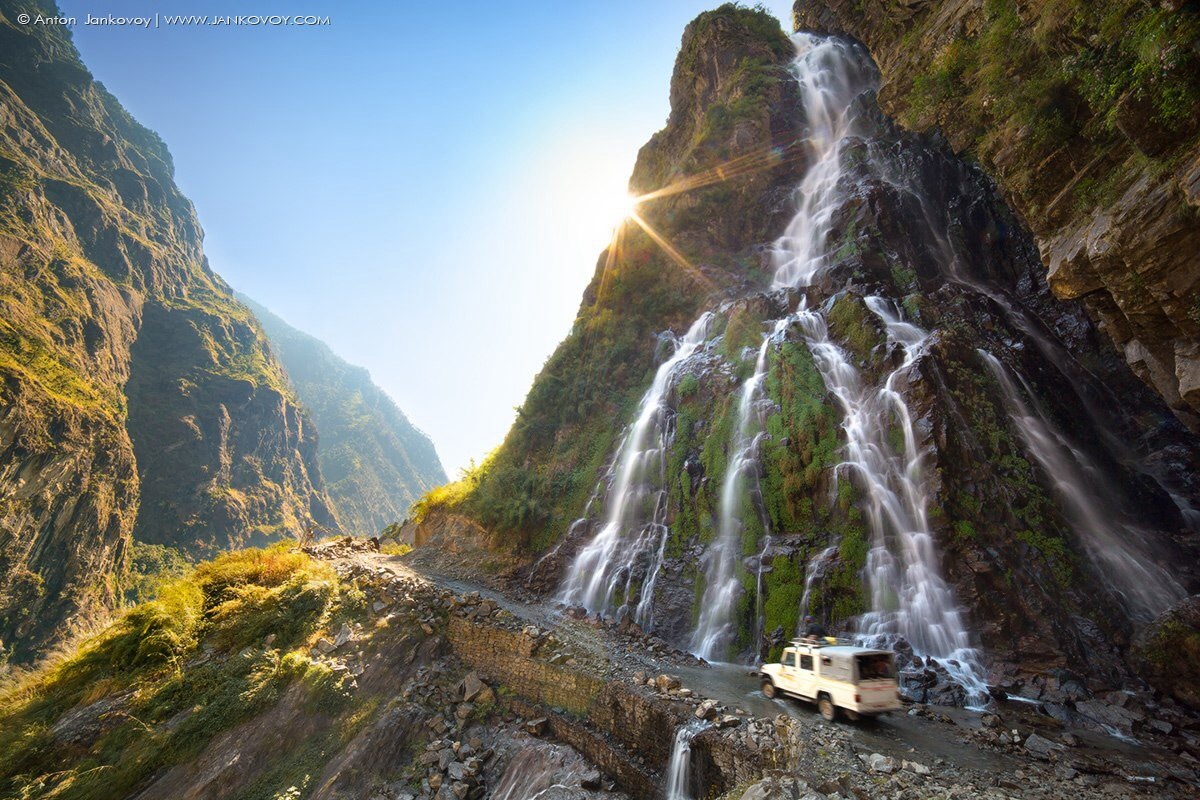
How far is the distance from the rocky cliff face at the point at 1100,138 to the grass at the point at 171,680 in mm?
20690

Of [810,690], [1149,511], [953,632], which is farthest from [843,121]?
[810,690]

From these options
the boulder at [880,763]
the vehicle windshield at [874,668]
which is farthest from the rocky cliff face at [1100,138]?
the boulder at [880,763]

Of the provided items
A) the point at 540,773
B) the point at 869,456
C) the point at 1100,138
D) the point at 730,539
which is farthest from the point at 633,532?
the point at 1100,138

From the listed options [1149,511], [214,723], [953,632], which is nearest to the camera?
[214,723]

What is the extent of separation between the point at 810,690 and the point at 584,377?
24148 mm

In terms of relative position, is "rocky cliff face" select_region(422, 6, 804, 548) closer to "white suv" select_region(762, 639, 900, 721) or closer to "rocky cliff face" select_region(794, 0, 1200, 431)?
"white suv" select_region(762, 639, 900, 721)

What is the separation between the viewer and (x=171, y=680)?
1147 cm

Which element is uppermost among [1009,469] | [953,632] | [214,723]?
[1009,469]

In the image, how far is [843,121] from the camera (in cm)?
3747

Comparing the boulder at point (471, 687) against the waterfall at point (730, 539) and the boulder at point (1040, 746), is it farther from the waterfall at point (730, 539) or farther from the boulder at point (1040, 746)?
the boulder at point (1040, 746)

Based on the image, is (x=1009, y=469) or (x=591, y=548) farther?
(x=591, y=548)

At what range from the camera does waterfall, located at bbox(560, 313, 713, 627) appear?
18.6 m

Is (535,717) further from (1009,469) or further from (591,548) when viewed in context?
(1009,469)

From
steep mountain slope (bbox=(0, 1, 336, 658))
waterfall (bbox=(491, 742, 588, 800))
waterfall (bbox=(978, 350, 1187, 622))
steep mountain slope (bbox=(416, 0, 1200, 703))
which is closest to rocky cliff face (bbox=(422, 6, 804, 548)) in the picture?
steep mountain slope (bbox=(416, 0, 1200, 703))
